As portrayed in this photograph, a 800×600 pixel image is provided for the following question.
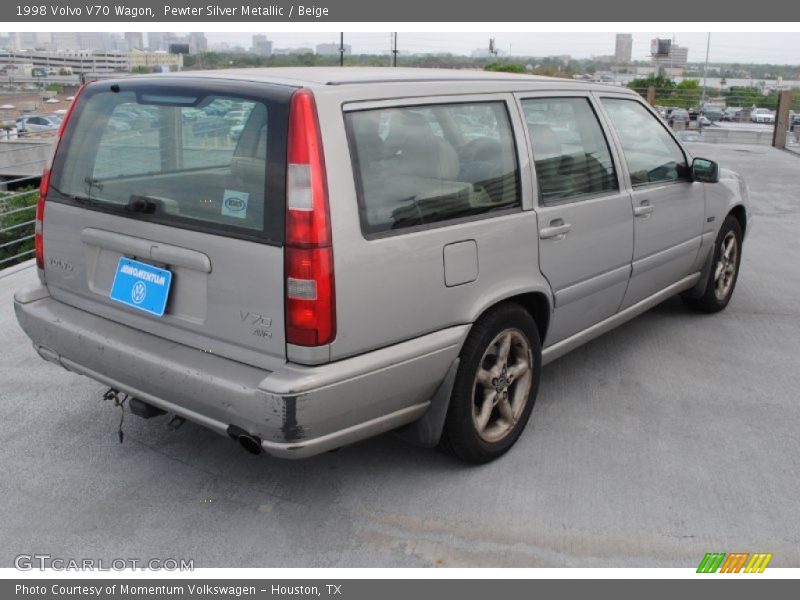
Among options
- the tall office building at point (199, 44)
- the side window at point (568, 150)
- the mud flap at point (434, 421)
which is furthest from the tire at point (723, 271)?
the tall office building at point (199, 44)

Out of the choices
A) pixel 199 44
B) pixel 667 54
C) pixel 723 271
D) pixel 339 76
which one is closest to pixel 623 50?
pixel 667 54

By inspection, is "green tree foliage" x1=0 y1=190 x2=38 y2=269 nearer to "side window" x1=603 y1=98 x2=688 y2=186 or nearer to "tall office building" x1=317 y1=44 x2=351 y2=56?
"tall office building" x1=317 y1=44 x2=351 y2=56

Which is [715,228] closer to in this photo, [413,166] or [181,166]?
[413,166]

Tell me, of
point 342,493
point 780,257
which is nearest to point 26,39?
point 780,257

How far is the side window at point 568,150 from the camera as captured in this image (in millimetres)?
3521

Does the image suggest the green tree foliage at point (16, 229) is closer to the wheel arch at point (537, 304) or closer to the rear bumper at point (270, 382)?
the rear bumper at point (270, 382)

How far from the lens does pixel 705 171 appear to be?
4688 millimetres

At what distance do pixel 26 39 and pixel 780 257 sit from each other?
20.5 meters

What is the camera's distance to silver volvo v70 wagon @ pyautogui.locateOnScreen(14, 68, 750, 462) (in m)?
2.57

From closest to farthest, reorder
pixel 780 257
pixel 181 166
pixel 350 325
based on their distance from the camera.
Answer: pixel 350 325 < pixel 181 166 < pixel 780 257

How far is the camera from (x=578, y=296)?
377 cm

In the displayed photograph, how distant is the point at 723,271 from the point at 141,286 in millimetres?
4202

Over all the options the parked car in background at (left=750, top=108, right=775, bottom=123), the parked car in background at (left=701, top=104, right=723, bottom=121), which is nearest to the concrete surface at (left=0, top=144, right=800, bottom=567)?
the parked car in background at (left=750, top=108, right=775, bottom=123)

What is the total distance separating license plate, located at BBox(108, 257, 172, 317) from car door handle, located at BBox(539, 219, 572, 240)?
1624mm
